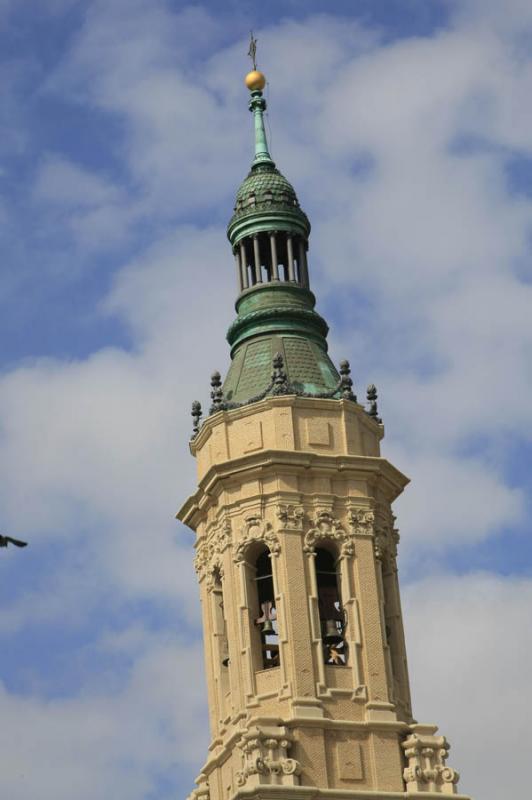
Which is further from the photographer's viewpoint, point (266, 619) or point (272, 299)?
point (272, 299)

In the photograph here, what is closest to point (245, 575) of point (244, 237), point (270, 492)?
point (270, 492)

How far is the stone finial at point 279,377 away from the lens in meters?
59.4

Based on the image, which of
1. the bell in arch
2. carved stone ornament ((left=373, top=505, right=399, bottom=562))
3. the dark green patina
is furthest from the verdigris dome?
the bell in arch

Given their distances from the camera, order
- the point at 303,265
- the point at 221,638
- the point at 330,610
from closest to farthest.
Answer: the point at 330,610, the point at 221,638, the point at 303,265

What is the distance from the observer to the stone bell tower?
5535cm

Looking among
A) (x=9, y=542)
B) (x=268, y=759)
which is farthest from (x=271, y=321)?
(x=9, y=542)

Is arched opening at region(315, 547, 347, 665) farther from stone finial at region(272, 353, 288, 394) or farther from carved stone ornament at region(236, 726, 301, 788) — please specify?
stone finial at region(272, 353, 288, 394)

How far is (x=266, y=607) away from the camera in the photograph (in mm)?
Result: 57875

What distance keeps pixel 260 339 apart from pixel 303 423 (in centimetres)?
367

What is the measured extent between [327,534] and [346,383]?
4.71m

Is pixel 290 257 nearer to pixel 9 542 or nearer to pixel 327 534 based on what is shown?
pixel 327 534

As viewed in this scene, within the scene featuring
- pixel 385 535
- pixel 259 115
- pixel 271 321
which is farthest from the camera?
pixel 259 115

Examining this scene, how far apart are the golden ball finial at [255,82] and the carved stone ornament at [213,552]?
15175 mm

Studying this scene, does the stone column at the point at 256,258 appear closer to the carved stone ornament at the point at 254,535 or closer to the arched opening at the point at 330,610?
the carved stone ornament at the point at 254,535
